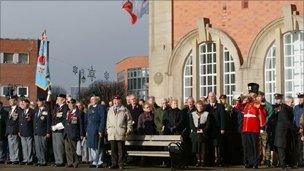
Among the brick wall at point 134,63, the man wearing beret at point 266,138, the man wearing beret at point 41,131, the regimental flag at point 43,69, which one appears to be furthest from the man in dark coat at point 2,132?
the brick wall at point 134,63

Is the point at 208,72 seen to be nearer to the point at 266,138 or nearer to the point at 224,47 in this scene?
the point at 224,47

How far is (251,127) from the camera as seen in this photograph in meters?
17.8

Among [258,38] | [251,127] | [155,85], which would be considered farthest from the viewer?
[155,85]

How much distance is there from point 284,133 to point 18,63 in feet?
208

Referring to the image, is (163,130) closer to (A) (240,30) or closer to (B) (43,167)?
(B) (43,167)

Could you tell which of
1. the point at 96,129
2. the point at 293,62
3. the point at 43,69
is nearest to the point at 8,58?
the point at 43,69

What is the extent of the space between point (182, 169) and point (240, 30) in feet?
39.0

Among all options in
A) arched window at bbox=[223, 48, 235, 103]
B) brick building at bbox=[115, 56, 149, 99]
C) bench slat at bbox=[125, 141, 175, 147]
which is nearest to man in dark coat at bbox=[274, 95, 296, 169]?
bench slat at bbox=[125, 141, 175, 147]

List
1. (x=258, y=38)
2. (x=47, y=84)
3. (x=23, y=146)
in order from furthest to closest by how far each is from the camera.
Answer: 1. (x=258, y=38)
2. (x=47, y=84)
3. (x=23, y=146)

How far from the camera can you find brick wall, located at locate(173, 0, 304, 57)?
90.5 ft

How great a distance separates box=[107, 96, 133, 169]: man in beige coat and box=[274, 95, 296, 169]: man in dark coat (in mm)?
4085

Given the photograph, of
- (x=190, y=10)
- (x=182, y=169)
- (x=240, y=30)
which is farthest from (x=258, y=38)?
(x=182, y=169)

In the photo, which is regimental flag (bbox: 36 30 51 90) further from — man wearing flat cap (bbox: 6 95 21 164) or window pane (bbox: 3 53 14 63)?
window pane (bbox: 3 53 14 63)

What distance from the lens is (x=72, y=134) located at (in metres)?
19.4
